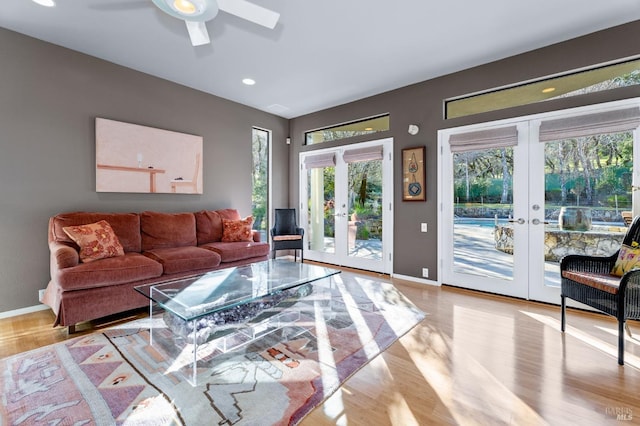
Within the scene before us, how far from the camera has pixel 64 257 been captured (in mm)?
2570

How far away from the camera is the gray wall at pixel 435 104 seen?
291cm

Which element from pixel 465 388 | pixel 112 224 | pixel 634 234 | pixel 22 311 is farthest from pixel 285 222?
pixel 634 234

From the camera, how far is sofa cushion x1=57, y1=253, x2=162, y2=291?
246 centimetres

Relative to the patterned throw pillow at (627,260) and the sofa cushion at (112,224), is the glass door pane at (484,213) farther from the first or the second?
the sofa cushion at (112,224)

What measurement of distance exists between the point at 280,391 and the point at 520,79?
154 inches

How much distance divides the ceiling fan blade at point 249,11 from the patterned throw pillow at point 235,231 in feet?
8.82

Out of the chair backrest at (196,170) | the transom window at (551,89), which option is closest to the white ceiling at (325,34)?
the transom window at (551,89)

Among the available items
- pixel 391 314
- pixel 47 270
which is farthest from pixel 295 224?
pixel 47 270

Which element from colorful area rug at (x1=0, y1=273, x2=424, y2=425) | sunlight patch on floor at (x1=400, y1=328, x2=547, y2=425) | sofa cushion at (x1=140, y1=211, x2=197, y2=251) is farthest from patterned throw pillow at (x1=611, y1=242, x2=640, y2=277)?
sofa cushion at (x1=140, y1=211, x2=197, y2=251)

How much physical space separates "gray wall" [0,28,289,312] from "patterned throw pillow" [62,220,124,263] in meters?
0.54

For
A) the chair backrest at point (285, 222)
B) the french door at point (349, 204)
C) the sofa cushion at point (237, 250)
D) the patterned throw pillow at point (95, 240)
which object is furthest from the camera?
the chair backrest at point (285, 222)

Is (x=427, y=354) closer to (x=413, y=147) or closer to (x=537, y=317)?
(x=537, y=317)

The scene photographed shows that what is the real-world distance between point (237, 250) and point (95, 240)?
1461 mm

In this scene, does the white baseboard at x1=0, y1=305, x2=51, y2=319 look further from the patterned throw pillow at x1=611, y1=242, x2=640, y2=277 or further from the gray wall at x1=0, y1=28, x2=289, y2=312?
the patterned throw pillow at x1=611, y1=242, x2=640, y2=277
